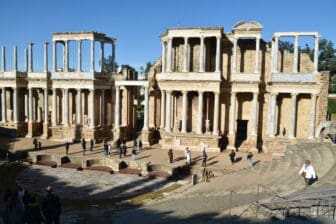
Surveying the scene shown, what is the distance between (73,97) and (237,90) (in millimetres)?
18662

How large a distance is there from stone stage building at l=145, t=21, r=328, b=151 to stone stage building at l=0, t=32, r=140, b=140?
16.8 ft

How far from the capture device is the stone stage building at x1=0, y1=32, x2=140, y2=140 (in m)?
36.3

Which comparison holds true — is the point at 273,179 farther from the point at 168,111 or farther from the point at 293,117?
the point at 168,111

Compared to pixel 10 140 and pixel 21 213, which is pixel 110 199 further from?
pixel 10 140

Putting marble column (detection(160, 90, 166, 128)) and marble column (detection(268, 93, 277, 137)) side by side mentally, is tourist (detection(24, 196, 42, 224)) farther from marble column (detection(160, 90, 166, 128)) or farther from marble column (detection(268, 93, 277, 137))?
marble column (detection(268, 93, 277, 137))

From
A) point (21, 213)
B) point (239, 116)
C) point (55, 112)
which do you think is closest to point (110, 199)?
point (21, 213)

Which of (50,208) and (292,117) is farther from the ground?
(292,117)

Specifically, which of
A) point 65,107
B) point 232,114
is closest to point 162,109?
point 232,114

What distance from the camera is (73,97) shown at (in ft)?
134

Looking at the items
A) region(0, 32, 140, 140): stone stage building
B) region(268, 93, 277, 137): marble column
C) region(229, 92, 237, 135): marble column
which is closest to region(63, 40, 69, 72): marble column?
region(0, 32, 140, 140): stone stage building

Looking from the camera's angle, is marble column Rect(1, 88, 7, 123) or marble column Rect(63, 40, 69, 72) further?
marble column Rect(1, 88, 7, 123)

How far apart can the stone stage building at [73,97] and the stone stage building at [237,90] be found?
201 inches

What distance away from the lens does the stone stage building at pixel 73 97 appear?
36.3 meters

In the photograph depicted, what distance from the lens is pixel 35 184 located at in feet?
71.7
